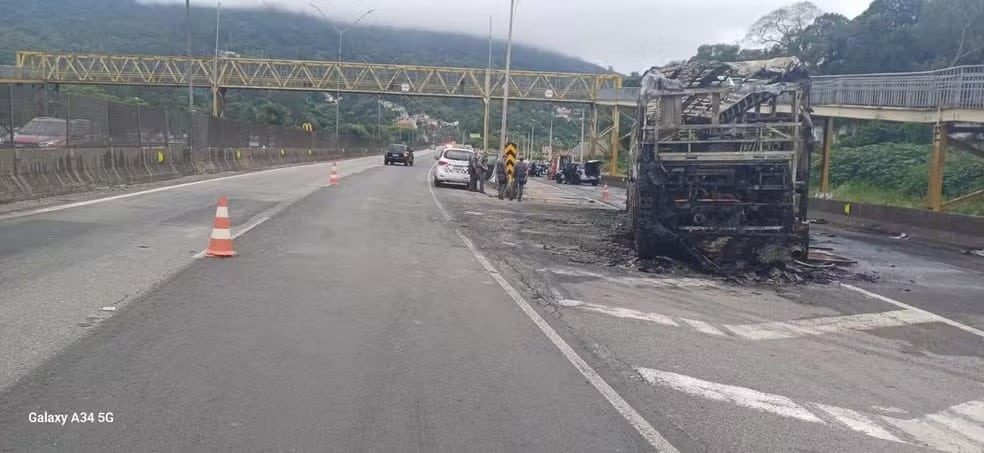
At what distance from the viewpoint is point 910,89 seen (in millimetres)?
26250

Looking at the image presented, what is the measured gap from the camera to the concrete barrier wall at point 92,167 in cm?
1792

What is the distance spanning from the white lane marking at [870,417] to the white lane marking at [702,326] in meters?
2.02

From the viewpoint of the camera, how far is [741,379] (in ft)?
22.6

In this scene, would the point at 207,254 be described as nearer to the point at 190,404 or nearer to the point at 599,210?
the point at 190,404

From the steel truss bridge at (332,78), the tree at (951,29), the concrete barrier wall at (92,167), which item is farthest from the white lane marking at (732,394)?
the tree at (951,29)

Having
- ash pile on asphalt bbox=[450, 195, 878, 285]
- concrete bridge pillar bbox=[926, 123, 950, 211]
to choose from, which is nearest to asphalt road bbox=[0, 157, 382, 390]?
ash pile on asphalt bbox=[450, 195, 878, 285]

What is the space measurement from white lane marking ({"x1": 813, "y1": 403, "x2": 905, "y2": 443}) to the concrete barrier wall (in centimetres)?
1659

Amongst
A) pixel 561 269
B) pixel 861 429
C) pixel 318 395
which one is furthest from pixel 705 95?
pixel 318 395

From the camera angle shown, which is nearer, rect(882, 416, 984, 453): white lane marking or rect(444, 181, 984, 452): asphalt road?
rect(882, 416, 984, 453): white lane marking

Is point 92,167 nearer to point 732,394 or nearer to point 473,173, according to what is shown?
point 473,173

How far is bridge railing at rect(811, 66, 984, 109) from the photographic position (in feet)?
75.9

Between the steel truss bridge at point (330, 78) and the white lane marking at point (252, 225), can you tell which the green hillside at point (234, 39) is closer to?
the steel truss bridge at point (330, 78)

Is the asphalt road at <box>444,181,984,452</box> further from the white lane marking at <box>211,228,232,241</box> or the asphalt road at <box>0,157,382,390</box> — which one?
the asphalt road at <box>0,157,382,390</box>

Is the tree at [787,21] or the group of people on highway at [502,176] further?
the tree at [787,21]
